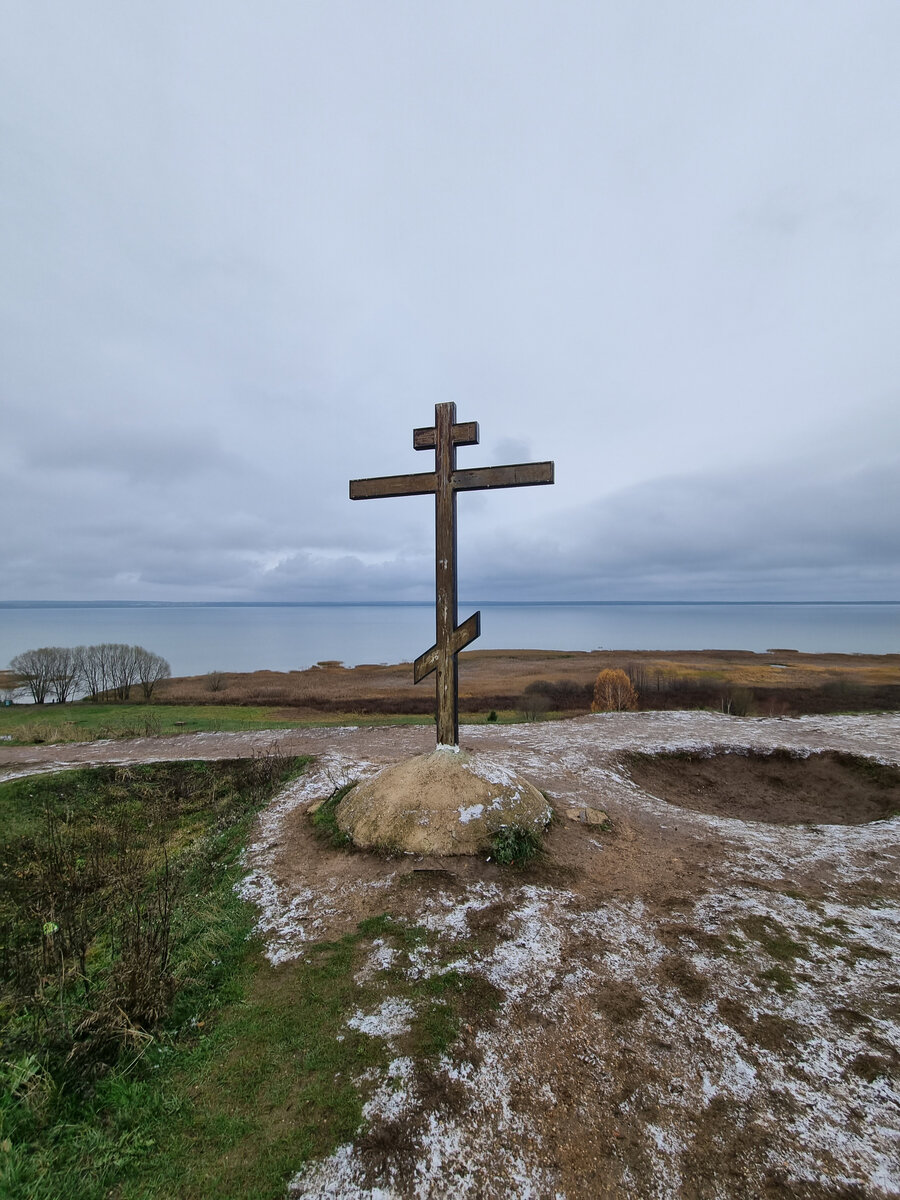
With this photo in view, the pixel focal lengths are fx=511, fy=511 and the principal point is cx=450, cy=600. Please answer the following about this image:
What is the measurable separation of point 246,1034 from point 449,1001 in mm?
1345

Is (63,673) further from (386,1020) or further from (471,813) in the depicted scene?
(386,1020)

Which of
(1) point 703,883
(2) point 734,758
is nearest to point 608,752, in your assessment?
(2) point 734,758

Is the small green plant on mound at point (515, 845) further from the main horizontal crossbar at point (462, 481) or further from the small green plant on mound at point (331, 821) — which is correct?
the main horizontal crossbar at point (462, 481)

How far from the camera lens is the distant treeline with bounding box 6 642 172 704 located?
3350 centimetres

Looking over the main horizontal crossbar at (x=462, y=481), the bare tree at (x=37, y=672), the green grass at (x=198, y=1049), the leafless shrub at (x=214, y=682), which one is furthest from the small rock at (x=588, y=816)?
the bare tree at (x=37, y=672)

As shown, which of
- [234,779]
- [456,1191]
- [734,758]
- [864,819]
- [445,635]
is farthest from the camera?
[734,758]

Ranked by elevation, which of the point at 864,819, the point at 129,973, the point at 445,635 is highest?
the point at 445,635

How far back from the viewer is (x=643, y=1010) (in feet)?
11.4

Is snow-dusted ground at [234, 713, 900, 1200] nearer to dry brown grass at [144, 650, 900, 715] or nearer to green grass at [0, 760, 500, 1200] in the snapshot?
green grass at [0, 760, 500, 1200]

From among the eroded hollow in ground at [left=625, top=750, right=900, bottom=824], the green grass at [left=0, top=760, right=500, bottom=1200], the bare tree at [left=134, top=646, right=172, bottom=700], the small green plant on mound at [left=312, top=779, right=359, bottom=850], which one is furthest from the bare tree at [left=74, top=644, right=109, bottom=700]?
the eroded hollow in ground at [left=625, top=750, right=900, bottom=824]

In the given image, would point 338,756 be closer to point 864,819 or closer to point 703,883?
point 703,883

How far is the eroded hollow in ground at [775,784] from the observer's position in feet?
27.7

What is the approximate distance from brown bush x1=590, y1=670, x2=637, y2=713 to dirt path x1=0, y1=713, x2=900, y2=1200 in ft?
61.2

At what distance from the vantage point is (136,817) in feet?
26.3
